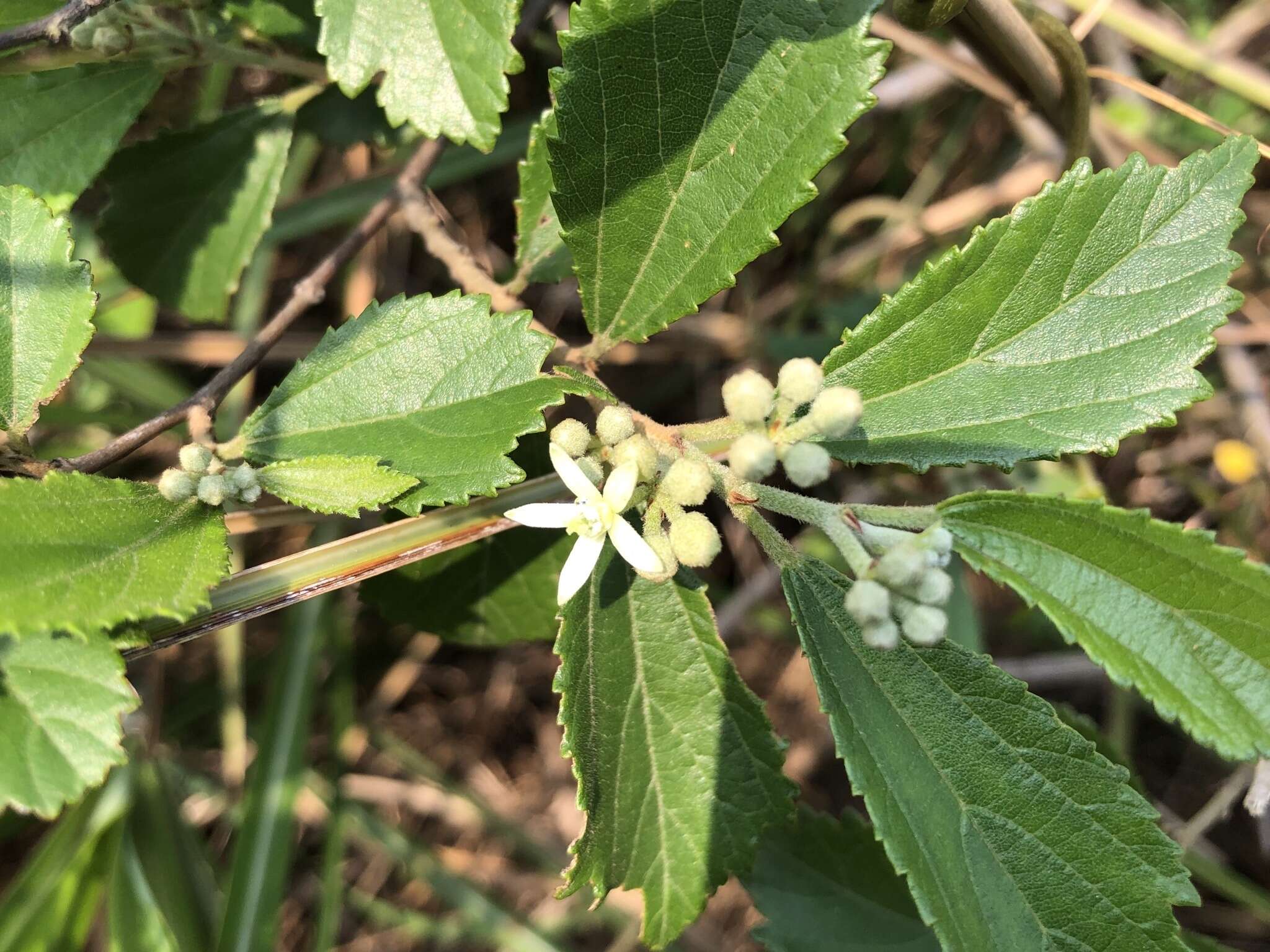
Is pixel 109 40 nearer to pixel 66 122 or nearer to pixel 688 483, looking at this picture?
pixel 66 122

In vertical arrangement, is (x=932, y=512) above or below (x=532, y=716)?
above

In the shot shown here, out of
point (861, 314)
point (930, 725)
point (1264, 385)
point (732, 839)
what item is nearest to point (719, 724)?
point (732, 839)

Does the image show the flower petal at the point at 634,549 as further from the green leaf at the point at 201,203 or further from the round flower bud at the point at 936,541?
the green leaf at the point at 201,203

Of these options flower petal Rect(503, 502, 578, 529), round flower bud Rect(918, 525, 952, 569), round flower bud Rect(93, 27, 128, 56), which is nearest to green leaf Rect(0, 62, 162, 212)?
round flower bud Rect(93, 27, 128, 56)

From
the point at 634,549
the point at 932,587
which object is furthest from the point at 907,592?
the point at 634,549

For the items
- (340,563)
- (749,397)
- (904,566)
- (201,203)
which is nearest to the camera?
(904,566)

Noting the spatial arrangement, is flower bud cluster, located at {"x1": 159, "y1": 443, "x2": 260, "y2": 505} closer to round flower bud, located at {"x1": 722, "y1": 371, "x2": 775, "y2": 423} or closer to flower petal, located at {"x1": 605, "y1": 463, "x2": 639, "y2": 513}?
flower petal, located at {"x1": 605, "y1": 463, "x2": 639, "y2": 513}

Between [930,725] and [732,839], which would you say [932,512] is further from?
[732,839]
